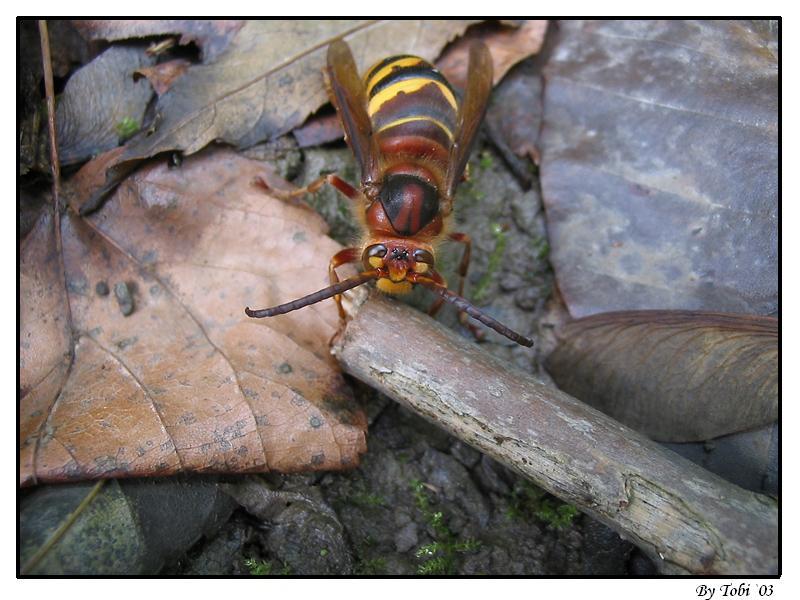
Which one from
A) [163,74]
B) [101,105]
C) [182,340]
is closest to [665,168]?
[182,340]

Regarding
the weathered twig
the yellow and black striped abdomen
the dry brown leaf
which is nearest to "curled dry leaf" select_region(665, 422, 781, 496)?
the weathered twig

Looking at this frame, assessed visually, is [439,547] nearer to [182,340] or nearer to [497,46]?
[182,340]

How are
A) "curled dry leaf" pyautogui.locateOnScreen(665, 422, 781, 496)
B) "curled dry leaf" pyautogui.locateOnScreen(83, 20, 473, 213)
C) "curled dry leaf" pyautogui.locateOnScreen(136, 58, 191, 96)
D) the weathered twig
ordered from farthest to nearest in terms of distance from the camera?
"curled dry leaf" pyautogui.locateOnScreen(136, 58, 191, 96)
"curled dry leaf" pyautogui.locateOnScreen(83, 20, 473, 213)
"curled dry leaf" pyautogui.locateOnScreen(665, 422, 781, 496)
the weathered twig

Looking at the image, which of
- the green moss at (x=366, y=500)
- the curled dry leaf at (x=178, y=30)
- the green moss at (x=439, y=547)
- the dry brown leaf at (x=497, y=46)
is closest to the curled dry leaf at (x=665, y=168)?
the dry brown leaf at (x=497, y=46)

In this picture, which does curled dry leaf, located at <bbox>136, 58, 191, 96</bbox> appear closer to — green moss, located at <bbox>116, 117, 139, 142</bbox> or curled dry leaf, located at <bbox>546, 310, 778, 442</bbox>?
green moss, located at <bbox>116, 117, 139, 142</bbox>

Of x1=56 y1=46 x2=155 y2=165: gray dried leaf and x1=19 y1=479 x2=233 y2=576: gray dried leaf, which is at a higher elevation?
x1=56 y1=46 x2=155 y2=165: gray dried leaf

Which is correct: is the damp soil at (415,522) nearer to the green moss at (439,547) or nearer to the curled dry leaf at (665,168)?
the green moss at (439,547)
